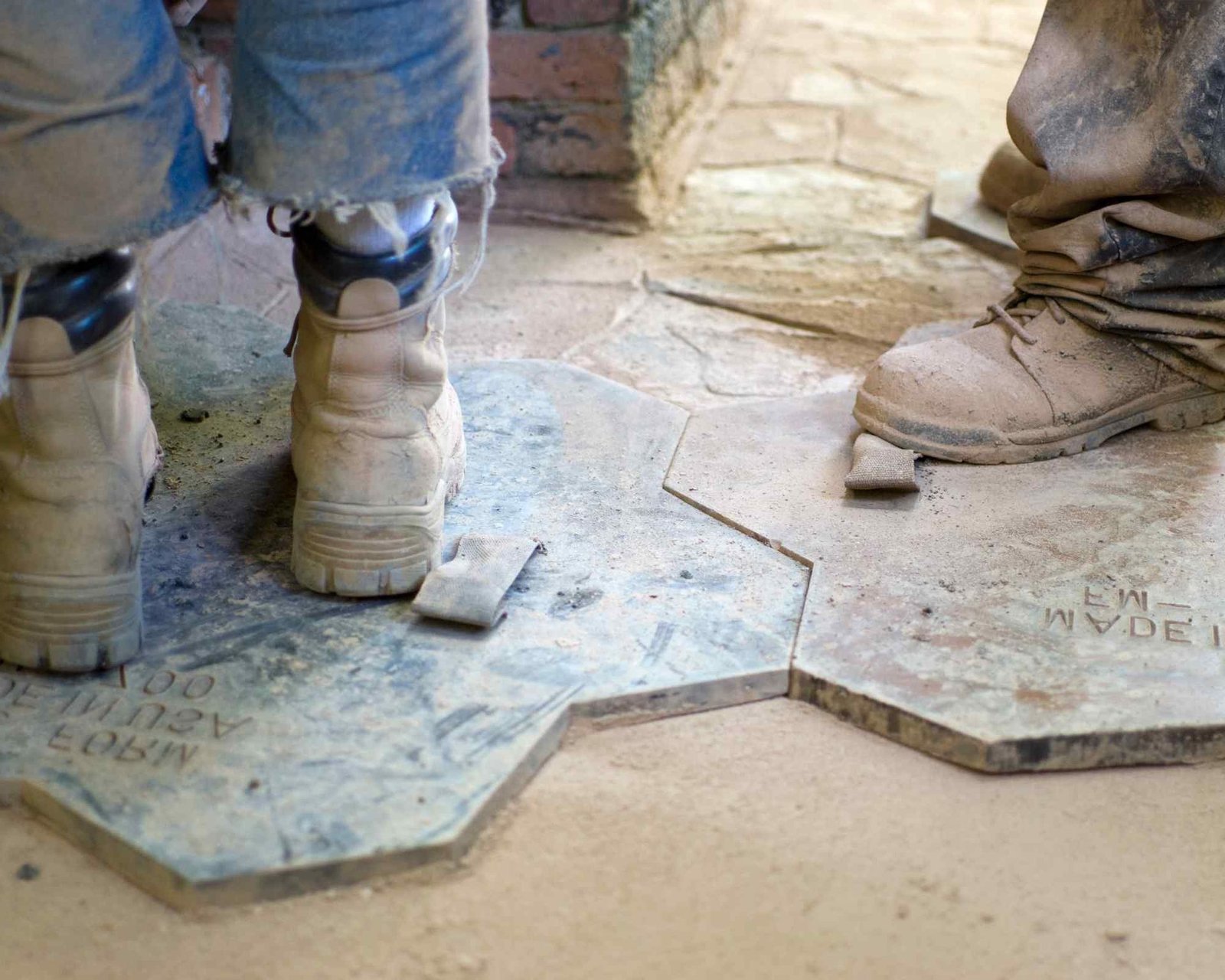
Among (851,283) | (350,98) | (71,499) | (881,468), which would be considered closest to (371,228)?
(350,98)

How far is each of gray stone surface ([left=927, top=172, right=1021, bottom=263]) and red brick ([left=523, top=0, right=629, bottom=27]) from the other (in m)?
0.75

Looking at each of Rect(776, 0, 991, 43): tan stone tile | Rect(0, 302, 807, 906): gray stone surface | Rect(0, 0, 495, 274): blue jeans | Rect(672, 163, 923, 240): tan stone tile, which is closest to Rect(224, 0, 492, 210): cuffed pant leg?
Rect(0, 0, 495, 274): blue jeans

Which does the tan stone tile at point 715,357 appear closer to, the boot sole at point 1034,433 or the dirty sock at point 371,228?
the boot sole at point 1034,433

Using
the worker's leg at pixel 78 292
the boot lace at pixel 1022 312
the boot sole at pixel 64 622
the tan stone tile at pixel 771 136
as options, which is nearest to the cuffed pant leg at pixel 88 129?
the worker's leg at pixel 78 292

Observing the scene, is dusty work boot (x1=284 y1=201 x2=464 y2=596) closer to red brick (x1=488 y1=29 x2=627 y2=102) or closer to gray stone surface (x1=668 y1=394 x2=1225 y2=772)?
gray stone surface (x1=668 y1=394 x2=1225 y2=772)

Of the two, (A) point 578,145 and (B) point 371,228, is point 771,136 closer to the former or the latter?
(A) point 578,145

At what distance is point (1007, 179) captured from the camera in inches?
104

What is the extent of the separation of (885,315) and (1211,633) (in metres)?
1.03

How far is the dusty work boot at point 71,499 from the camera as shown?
1.30 meters

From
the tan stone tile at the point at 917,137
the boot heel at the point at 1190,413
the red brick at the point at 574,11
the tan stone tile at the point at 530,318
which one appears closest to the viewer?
the boot heel at the point at 1190,413

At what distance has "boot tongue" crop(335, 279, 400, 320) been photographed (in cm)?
138

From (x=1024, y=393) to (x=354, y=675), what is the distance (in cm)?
96

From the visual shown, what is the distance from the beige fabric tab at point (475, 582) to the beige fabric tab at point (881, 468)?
0.43 m

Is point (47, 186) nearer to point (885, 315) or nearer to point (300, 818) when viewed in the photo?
point (300, 818)
